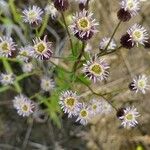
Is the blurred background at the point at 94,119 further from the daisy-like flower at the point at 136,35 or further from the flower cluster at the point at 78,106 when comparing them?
the daisy-like flower at the point at 136,35

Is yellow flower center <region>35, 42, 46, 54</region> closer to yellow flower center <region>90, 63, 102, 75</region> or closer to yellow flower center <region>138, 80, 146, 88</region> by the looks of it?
yellow flower center <region>90, 63, 102, 75</region>

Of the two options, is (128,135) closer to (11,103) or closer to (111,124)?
(111,124)

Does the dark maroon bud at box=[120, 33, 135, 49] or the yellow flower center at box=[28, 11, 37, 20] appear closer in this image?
the dark maroon bud at box=[120, 33, 135, 49]

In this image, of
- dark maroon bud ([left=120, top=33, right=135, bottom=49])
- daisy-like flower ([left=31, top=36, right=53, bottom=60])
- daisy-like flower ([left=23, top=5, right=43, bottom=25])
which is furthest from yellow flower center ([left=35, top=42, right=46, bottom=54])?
dark maroon bud ([left=120, top=33, right=135, bottom=49])

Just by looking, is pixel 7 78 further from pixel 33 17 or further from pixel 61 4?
pixel 61 4

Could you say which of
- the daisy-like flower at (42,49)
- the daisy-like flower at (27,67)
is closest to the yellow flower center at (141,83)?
the daisy-like flower at (42,49)

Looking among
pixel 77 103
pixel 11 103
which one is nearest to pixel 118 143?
pixel 11 103
